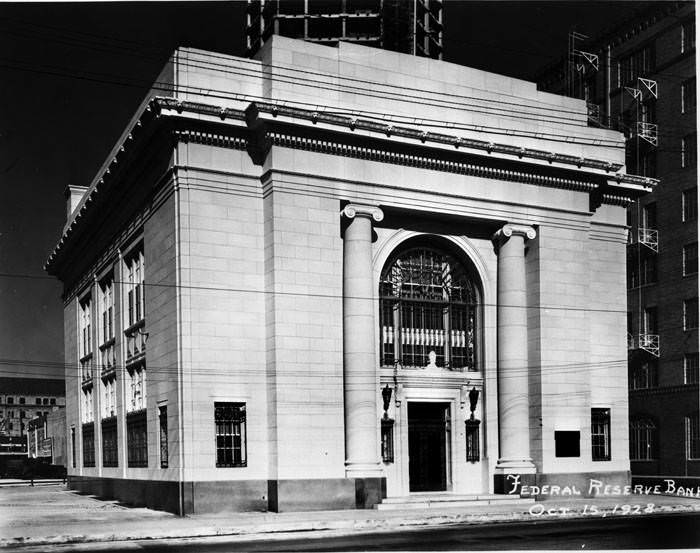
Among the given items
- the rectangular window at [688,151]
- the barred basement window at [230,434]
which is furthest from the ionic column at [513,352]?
the rectangular window at [688,151]

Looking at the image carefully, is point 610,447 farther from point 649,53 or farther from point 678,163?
point 649,53

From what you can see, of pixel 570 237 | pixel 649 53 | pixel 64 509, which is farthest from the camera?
pixel 649 53

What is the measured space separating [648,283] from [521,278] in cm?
2471

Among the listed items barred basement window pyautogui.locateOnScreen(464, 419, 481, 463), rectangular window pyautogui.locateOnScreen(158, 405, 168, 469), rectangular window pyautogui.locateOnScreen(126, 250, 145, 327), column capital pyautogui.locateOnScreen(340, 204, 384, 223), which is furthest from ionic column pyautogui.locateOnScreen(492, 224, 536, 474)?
rectangular window pyautogui.locateOnScreen(126, 250, 145, 327)

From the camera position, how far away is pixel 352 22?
39.3m

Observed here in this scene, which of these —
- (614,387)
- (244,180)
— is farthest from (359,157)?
(614,387)

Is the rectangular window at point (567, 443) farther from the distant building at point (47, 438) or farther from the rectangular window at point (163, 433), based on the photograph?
the distant building at point (47, 438)

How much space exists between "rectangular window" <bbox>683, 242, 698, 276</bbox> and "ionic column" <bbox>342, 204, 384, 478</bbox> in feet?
87.4

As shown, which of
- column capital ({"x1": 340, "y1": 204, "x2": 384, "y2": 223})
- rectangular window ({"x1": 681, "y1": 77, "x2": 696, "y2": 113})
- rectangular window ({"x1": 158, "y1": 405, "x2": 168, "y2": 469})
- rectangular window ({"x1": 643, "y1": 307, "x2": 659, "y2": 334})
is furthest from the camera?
rectangular window ({"x1": 643, "y1": 307, "x2": 659, "y2": 334})

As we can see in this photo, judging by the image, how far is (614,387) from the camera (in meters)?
35.5

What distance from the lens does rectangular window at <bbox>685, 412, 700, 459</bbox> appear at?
49.9m

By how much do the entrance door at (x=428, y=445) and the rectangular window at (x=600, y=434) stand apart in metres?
5.90

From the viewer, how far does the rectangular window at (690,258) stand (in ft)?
166

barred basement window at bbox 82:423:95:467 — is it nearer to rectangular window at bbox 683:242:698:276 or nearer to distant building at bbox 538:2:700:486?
distant building at bbox 538:2:700:486
